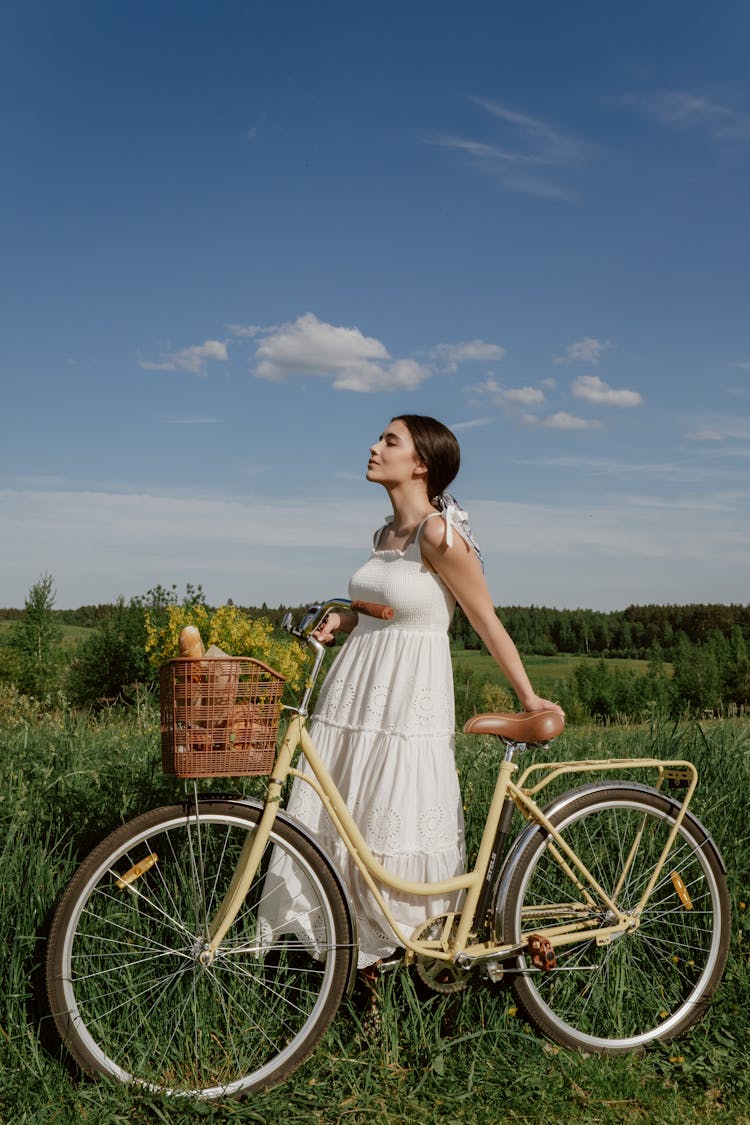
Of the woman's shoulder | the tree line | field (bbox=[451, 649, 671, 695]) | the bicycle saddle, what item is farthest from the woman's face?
field (bbox=[451, 649, 671, 695])

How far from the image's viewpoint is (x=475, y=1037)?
3613 millimetres

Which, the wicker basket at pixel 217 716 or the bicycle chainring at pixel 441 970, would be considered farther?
the bicycle chainring at pixel 441 970

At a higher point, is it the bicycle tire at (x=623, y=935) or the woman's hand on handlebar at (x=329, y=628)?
the woman's hand on handlebar at (x=329, y=628)

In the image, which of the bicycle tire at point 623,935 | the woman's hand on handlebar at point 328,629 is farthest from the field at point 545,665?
the woman's hand on handlebar at point 328,629

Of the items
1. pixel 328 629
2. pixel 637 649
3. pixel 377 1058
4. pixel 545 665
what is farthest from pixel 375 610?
pixel 637 649

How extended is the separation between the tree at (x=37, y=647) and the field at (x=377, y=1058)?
61.0 feet

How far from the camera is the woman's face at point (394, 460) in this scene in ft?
11.8

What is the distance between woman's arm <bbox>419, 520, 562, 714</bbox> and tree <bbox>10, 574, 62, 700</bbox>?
64.9ft

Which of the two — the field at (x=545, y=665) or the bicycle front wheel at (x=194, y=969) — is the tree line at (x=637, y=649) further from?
the bicycle front wheel at (x=194, y=969)

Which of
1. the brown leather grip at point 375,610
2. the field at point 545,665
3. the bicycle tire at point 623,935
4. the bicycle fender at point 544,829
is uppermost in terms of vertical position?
the brown leather grip at point 375,610

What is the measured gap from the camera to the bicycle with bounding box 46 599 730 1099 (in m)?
3.17

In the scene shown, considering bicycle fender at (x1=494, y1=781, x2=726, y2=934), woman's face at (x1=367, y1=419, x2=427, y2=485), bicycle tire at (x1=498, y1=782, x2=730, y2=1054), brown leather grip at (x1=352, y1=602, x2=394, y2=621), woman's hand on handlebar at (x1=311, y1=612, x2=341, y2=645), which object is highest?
woman's face at (x1=367, y1=419, x2=427, y2=485)

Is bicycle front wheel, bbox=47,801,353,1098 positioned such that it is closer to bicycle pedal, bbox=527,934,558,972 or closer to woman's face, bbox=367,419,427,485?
bicycle pedal, bbox=527,934,558,972

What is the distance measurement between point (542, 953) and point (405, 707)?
99cm
